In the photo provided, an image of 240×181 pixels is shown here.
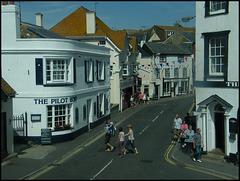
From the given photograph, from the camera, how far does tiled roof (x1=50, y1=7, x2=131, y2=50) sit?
3928cm

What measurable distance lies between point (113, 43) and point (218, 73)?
22609 millimetres

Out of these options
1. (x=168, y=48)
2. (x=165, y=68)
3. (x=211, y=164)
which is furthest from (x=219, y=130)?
(x=168, y=48)

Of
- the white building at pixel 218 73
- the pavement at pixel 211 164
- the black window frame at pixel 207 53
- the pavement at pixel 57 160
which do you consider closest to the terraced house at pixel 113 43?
the pavement at pixel 57 160

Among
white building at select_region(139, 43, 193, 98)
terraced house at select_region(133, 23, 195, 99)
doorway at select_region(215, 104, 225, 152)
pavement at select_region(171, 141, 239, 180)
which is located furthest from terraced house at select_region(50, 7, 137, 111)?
doorway at select_region(215, 104, 225, 152)

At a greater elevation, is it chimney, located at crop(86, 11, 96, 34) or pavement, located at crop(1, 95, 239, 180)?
chimney, located at crop(86, 11, 96, 34)

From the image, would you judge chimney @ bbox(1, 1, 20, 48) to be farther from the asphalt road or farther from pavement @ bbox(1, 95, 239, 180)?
the asphalt road

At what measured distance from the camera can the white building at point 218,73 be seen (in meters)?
15.3

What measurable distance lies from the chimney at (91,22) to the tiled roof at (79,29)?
0.61 meters

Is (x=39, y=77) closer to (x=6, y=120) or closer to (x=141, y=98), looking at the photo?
(x=6, y=120)

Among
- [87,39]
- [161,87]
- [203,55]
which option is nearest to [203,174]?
[203,55]

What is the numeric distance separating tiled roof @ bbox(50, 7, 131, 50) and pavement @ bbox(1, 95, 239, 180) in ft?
64.1

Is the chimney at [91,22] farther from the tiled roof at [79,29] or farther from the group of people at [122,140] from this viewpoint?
the group of people at [122,140]

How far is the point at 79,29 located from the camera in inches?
1588

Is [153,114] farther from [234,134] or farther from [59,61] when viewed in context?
[234,134]
